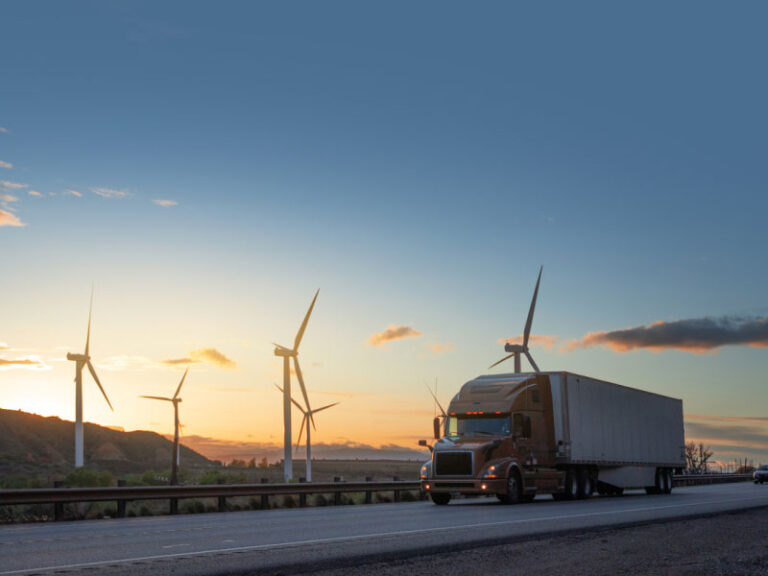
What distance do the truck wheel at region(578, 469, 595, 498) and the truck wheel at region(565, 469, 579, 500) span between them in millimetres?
228

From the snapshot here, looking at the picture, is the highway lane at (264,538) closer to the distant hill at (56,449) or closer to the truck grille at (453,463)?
the truck grille at (453,463)

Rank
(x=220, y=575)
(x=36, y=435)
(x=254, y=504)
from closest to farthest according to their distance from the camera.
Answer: (x=220, y=575)
(x=254, y=504)
(x=36, y=435)

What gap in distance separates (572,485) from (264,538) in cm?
1729

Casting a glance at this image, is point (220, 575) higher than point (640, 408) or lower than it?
lower

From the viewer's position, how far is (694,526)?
15.9m

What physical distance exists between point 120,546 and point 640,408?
2532 centimetres

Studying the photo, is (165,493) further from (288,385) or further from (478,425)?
(288,385)

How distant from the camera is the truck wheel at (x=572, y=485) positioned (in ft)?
93.6

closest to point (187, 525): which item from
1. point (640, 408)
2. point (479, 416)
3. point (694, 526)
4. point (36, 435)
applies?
point (694, 526)

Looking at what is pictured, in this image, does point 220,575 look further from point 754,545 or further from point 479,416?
point 479,416

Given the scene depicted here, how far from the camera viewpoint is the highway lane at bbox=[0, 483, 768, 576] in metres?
10.4

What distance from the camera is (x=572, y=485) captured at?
1136 inches

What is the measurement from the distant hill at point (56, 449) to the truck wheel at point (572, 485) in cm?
12192

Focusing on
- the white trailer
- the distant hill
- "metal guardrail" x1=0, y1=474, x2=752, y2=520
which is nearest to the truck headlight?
the white trailer
